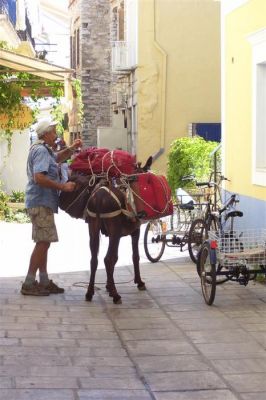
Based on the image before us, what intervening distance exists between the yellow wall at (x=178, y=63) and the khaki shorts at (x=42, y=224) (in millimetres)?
17278

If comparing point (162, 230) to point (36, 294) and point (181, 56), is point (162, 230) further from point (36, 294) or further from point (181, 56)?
point (181, 56)

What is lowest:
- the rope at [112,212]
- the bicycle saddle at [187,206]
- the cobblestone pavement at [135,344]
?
the cobblestone pavement at [135,344]

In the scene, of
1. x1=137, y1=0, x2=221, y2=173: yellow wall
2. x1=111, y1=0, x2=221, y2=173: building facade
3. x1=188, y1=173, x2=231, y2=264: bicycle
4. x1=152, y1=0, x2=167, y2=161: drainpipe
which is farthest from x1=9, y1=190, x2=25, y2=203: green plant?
x1=188, y1=173, x2=231, y2=264: bicycle

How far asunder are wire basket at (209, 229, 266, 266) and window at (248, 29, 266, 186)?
215 centimetres

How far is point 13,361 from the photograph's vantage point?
6699mm

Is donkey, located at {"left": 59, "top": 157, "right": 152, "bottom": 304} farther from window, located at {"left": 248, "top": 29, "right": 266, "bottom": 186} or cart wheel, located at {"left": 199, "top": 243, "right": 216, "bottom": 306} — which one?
window, located at {"left": 248, "top": 29, "right": 266, "bottom": 186}

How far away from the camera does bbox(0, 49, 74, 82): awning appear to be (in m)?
15.7

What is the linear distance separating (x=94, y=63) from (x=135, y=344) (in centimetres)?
3339

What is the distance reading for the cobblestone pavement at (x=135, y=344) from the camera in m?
6.04

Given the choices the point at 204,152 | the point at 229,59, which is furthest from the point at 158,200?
the point at 204,152

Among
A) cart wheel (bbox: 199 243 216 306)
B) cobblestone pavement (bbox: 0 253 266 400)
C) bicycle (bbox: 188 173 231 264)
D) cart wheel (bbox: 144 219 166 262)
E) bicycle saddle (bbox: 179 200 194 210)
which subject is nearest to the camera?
cobblestone pavement (bbox: 0 253 266 400)

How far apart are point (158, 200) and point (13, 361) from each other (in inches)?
125

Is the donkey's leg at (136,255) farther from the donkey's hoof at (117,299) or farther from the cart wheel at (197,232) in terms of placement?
the cart wheel at (197,232)

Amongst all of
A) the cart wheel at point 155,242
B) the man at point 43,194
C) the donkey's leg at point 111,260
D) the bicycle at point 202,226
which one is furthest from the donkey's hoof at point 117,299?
the cart wheel at point 155,242
